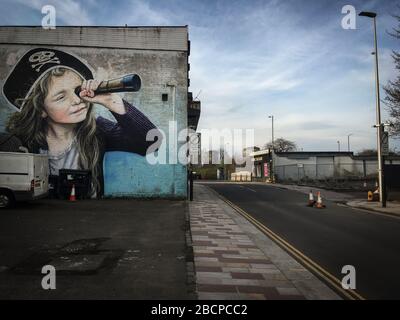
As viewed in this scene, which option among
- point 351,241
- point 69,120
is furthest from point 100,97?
point 351,241

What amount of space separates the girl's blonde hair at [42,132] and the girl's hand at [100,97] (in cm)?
50

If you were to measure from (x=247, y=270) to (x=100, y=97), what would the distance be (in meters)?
16.1

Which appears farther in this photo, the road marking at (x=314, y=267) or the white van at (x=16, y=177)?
the white van at (x=16, y=177)

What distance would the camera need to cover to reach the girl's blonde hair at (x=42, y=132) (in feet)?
67.4

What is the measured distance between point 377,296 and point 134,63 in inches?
713

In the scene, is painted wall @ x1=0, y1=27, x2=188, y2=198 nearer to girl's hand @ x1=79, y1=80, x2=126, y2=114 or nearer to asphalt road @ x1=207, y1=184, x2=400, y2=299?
girl's hand @ x1=79, y1=80, x2=126, y2=114

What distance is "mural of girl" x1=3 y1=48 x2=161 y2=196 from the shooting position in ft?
67.4

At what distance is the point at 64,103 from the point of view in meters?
20.6

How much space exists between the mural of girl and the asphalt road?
880 centimetres

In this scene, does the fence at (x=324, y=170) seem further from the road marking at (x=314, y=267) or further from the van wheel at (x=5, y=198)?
Answer: the road marking at (x=314, y=267)

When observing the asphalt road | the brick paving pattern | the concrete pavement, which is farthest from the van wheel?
the asphalt road

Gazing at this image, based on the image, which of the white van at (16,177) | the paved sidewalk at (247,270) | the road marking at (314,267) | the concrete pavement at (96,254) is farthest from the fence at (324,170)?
the paved sidewalk at (247,270)
